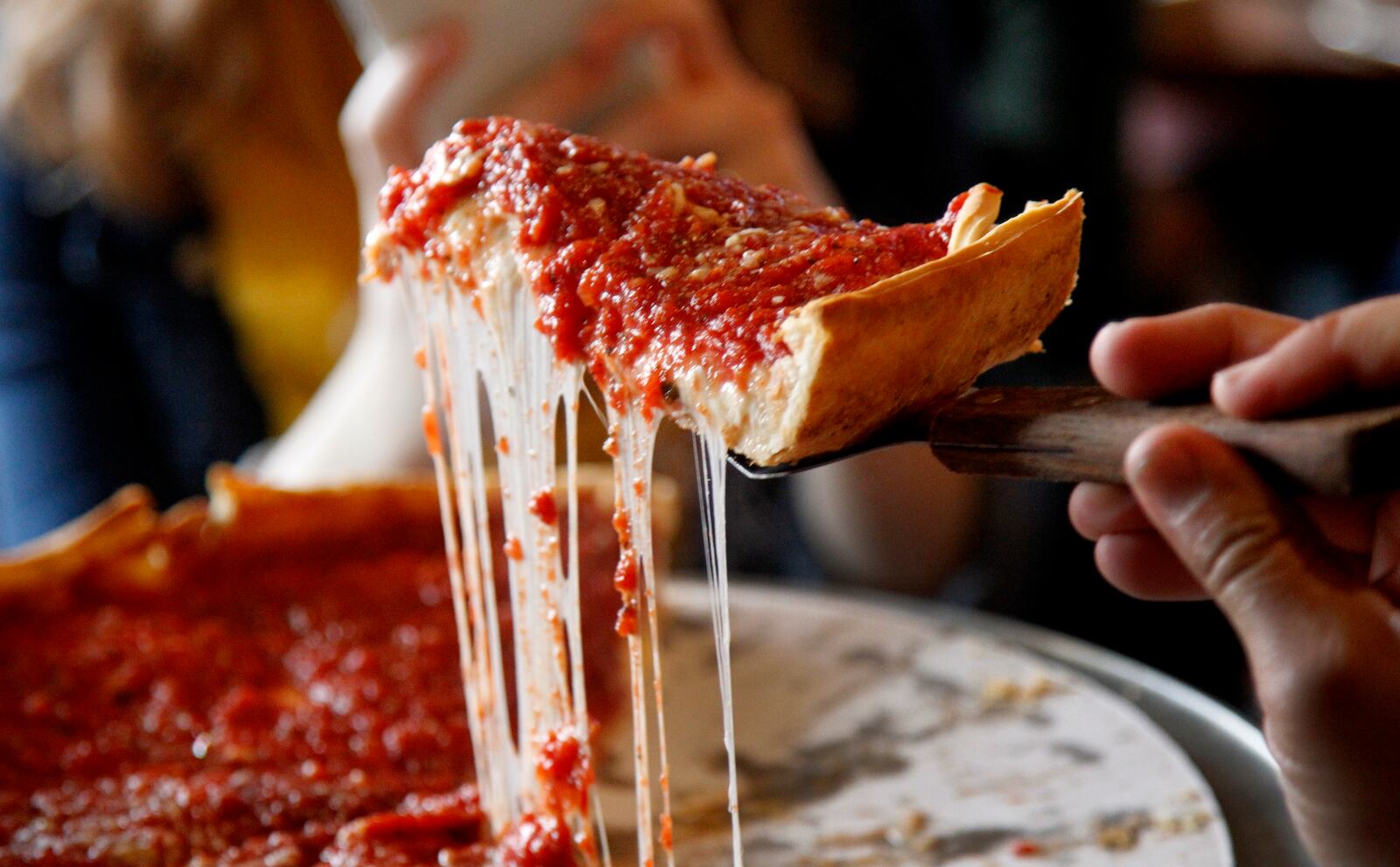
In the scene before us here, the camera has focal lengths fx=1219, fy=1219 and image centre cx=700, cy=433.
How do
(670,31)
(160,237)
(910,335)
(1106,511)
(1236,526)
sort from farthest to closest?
(160,237)
(670,31)
(1106,511)
(910,335)
(1236,526)

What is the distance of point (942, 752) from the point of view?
1.13 m

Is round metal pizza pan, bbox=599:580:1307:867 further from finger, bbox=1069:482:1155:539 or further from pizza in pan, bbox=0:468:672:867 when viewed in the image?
finger, bbox=1069:482:1155:539

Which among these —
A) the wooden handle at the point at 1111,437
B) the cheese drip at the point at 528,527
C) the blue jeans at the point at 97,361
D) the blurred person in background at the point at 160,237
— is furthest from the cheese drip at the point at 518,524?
the blue jeans at the point at 97,361

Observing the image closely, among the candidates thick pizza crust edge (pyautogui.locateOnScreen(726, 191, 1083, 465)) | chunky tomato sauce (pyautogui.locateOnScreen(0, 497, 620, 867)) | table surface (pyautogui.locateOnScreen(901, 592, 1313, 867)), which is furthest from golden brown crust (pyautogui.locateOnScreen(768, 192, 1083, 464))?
table surface (pyautogui.locateOnScreen(901, 592, 1313, 867))

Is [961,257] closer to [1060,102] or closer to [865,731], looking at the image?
[865,731]

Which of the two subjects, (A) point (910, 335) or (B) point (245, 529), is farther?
(B) point (245, 529)

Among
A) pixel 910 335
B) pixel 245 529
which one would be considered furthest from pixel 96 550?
pixel 910 335

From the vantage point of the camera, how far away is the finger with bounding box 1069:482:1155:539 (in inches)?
32.2

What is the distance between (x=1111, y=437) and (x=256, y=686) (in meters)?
0.89

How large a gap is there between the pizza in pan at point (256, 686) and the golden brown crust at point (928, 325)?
1.25 ft

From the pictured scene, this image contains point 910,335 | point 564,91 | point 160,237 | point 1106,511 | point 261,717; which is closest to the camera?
point 910,335

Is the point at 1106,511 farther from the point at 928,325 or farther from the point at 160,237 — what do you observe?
the point at 160,237

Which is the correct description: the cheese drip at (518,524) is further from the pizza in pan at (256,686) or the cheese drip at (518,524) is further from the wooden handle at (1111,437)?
the wooden handle at (1111,437)

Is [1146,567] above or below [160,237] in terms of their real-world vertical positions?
below
